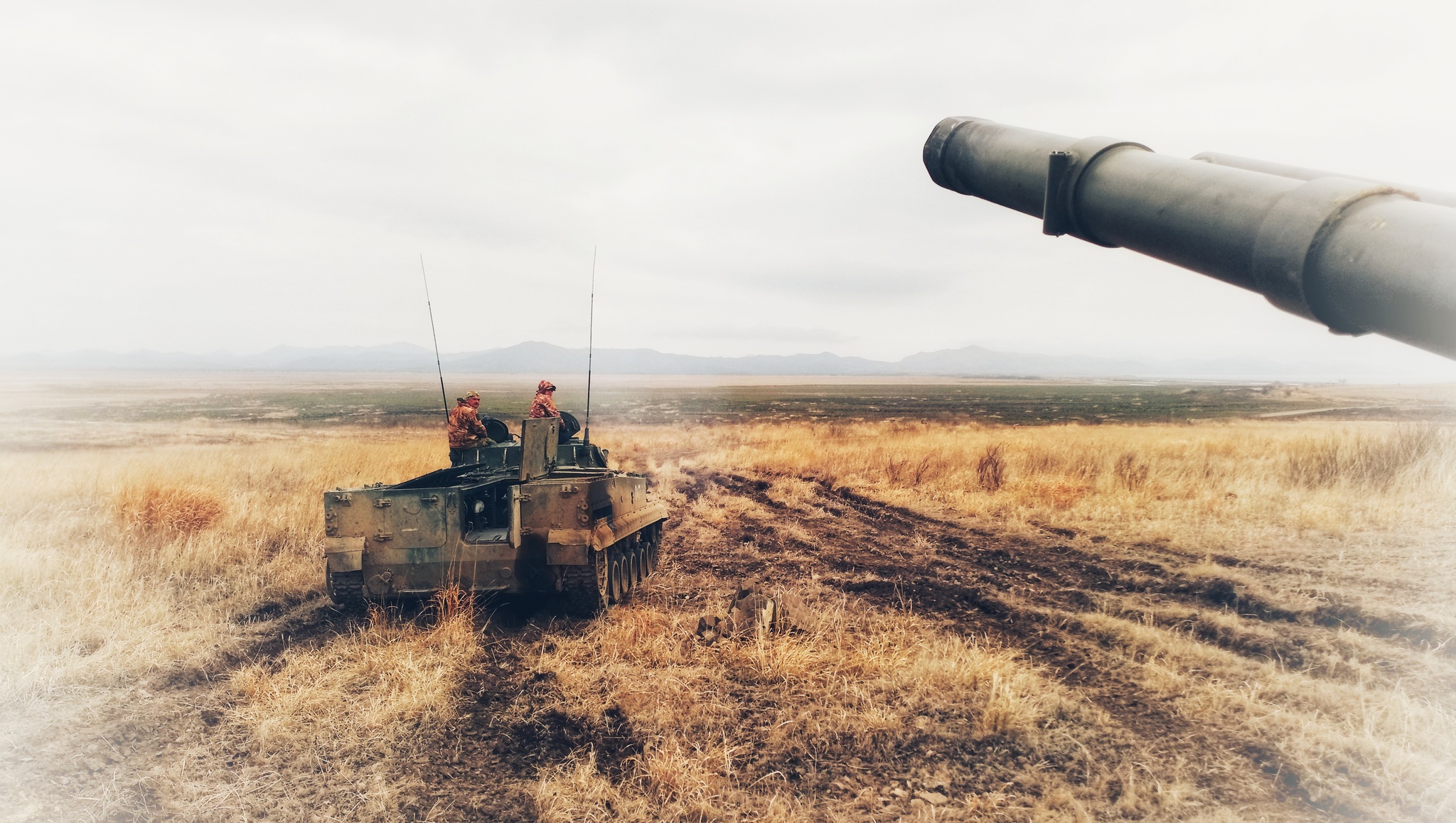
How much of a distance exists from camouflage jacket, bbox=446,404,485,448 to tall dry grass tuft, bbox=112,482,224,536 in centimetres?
442

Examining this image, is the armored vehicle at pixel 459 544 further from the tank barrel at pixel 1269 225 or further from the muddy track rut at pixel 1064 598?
the tank barrel at pixel 1269 225

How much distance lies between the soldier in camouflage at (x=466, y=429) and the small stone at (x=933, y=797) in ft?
20.4

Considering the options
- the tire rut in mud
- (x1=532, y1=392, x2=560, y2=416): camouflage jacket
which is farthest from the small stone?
(x1=532, y1=392, x2=560, y2=416): camouflage jacket

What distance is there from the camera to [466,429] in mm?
8586

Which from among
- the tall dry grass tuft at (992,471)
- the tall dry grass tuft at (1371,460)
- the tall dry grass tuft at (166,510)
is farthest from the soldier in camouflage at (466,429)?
the tall dry grass tuft at (1371,460)

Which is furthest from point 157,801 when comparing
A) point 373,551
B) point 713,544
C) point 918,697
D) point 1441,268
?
point 713,544

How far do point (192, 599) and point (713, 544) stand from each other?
597cm

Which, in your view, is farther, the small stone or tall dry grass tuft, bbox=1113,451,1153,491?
tall dry grass tuft, bbox=1113,451,1153,491

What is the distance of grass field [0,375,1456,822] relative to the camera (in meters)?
3.98

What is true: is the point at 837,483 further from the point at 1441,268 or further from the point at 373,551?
the point at 1441,268

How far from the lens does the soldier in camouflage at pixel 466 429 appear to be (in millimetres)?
8547

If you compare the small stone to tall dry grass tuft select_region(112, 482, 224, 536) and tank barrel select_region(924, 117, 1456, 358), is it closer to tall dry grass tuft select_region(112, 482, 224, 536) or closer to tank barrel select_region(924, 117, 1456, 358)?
tank barrel select_region(924, 117, 1456, 358)

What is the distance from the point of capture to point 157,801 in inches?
157

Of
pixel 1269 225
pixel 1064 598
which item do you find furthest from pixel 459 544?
pixel 1269 225
